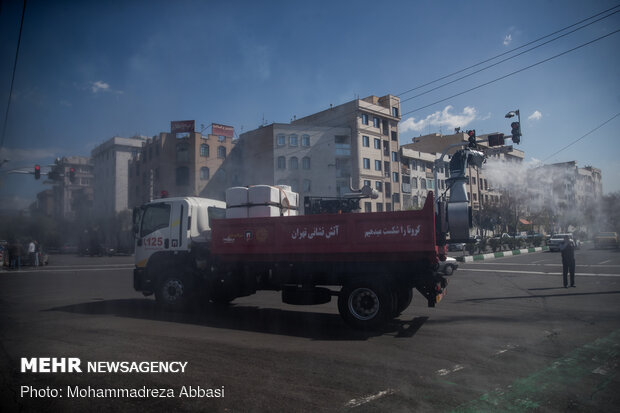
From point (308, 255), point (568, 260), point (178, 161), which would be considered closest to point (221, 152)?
point (178, 161)

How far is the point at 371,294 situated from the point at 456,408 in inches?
124

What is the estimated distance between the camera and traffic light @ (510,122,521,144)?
13.8 metres

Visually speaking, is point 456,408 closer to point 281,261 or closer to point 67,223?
point 281,261

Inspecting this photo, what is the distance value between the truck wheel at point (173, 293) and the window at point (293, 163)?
36.1 meters

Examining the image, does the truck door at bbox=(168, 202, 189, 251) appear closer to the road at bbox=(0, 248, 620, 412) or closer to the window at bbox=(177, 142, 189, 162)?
the road at bbox=(0, 248, 620, 412)

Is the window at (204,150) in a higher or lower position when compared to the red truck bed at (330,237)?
higher

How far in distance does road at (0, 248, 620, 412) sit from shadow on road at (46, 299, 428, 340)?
4cm

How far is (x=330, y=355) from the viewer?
5102 millimetres

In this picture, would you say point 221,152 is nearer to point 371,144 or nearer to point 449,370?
point 371,144

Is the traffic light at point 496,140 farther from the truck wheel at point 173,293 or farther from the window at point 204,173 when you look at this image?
the window at point 204,173

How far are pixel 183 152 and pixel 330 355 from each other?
44.7 metres

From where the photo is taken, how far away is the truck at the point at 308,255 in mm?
6352

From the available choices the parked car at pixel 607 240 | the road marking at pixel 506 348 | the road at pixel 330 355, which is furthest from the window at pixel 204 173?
the road marking at pixel 506 348

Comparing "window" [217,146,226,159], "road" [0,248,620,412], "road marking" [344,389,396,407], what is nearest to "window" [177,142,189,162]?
"window" [217,146,226,159]
